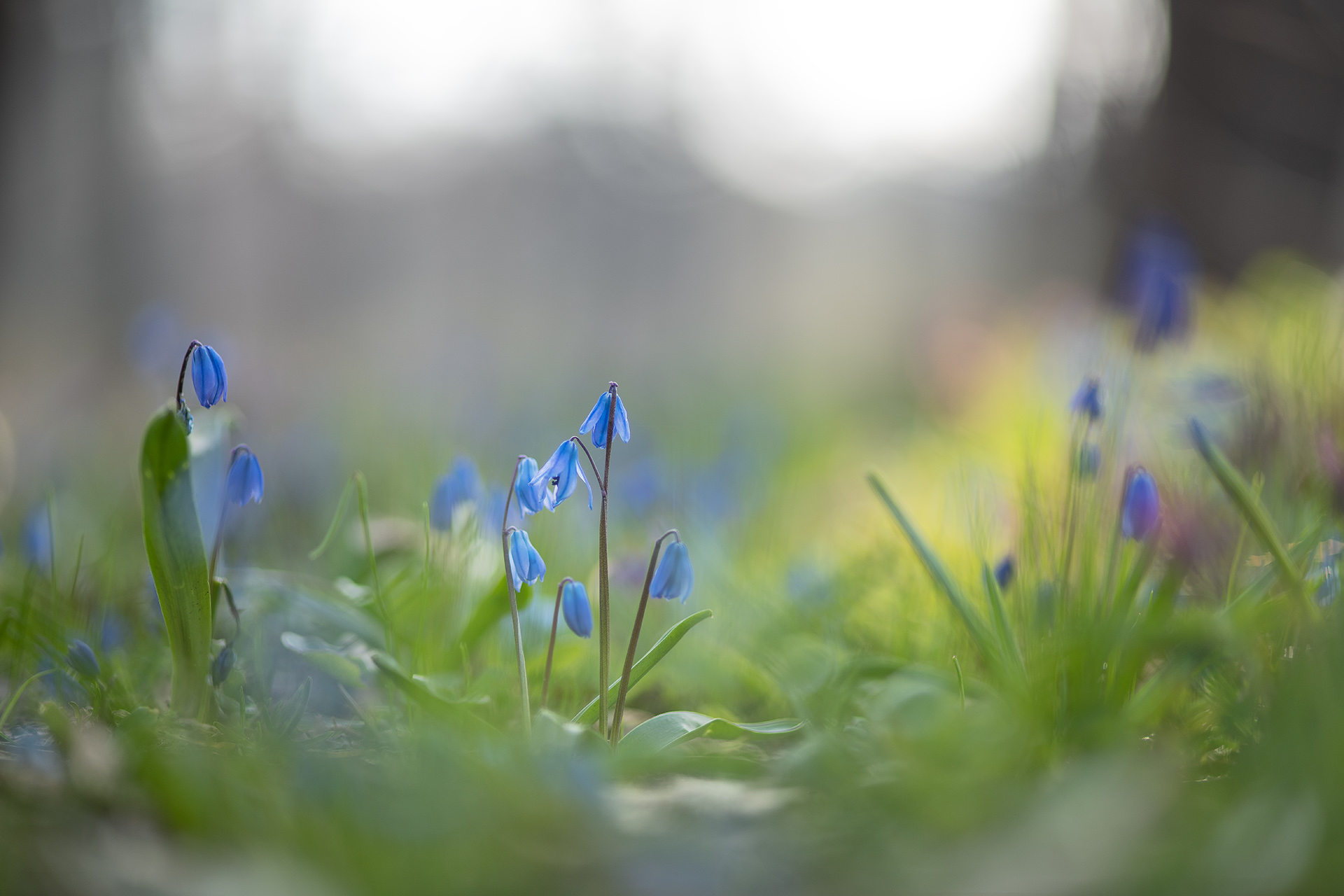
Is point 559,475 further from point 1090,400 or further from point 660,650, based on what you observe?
point 1090,400

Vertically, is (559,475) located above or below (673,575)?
above

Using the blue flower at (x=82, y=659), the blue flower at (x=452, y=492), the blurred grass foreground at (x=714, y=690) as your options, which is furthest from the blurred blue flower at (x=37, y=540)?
the blue flower at (x=452, y=492)

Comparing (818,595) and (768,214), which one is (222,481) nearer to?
(818,595)

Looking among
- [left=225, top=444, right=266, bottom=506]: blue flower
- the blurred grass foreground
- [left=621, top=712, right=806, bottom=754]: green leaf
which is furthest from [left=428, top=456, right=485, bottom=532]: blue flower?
[left=621, top=712, right=806, bottom=754]: green leaf

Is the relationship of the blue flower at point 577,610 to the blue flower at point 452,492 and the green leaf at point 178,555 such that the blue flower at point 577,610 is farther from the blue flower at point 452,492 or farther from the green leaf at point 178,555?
the green leaf at point 178,555

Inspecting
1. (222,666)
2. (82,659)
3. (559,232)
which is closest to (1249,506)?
(222,666)

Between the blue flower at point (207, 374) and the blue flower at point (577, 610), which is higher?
the blue flower at point (207, 374)

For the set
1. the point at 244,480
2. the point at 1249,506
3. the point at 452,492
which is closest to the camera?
the point at 1249,506

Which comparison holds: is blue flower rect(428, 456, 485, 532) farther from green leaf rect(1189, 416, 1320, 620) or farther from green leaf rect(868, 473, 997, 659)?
green leaf rect(1189, 416, 1320, 620)
